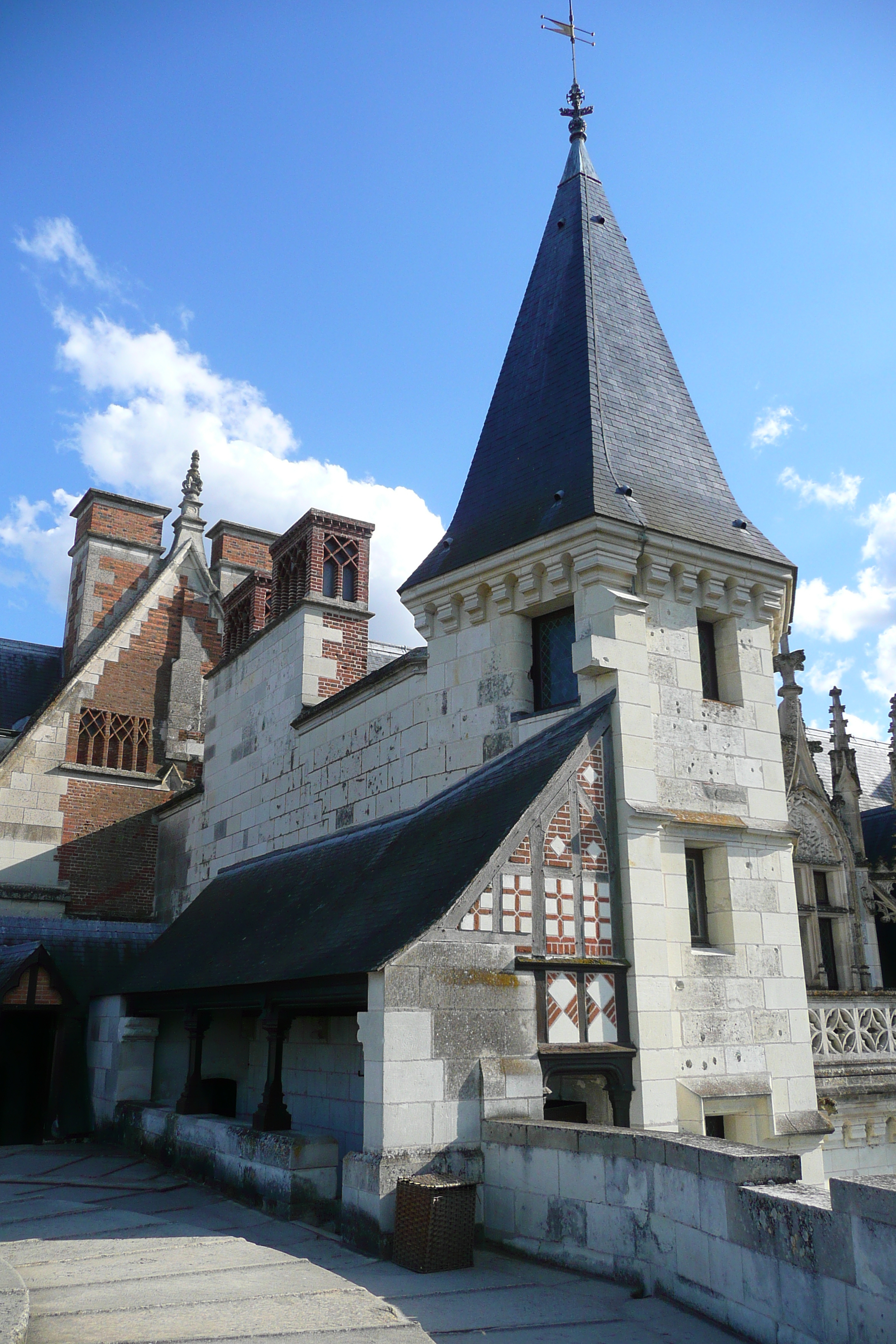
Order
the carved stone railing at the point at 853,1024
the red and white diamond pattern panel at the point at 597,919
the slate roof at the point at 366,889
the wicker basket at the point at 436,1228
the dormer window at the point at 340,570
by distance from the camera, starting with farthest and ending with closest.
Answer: the dormer window at the point at 340,570, the carved stone railing at the point at 853,1024, the red and white diamond pattern panel at the point at 597,919, the slate roof at the point at 366,889, the wicker basket at the point at 436,1228

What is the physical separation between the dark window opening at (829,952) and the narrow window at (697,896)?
508 inches

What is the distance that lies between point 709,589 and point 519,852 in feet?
12.0

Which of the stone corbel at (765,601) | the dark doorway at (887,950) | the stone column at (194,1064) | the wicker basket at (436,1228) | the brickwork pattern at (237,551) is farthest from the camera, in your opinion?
the dark doorway at (887,950)

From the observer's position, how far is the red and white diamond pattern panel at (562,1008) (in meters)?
7.49

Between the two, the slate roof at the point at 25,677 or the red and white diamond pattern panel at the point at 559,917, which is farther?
the slate roof at the point at 25,677

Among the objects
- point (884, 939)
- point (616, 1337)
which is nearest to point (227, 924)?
point (616, 1337)

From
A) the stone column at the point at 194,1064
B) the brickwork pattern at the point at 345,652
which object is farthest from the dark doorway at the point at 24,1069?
the brickwork pattern at the point at 345,652

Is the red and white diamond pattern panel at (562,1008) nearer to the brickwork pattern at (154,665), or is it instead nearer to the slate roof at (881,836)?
the brickwork pattern at (154,665)

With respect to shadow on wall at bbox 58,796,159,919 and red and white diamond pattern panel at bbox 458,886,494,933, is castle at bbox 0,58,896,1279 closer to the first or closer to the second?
red and white diamond pattern panel at bbox 458,886,494,933

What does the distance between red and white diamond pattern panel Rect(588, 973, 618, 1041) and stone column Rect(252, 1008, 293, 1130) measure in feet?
8.73

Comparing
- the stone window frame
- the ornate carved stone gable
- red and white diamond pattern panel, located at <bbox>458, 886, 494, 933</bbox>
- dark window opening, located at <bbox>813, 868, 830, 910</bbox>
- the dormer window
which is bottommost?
red and white diamond pattern panel, located at <bbox>458, 886, 494, 933</bbox>

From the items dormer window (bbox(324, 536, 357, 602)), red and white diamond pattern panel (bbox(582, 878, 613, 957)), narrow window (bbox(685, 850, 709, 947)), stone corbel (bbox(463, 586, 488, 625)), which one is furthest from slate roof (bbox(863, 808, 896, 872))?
red and white diamond pattern panel (bbox(582, 878, 613, 957))

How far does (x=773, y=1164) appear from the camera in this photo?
4.68m

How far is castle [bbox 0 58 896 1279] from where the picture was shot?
7.34 meters
